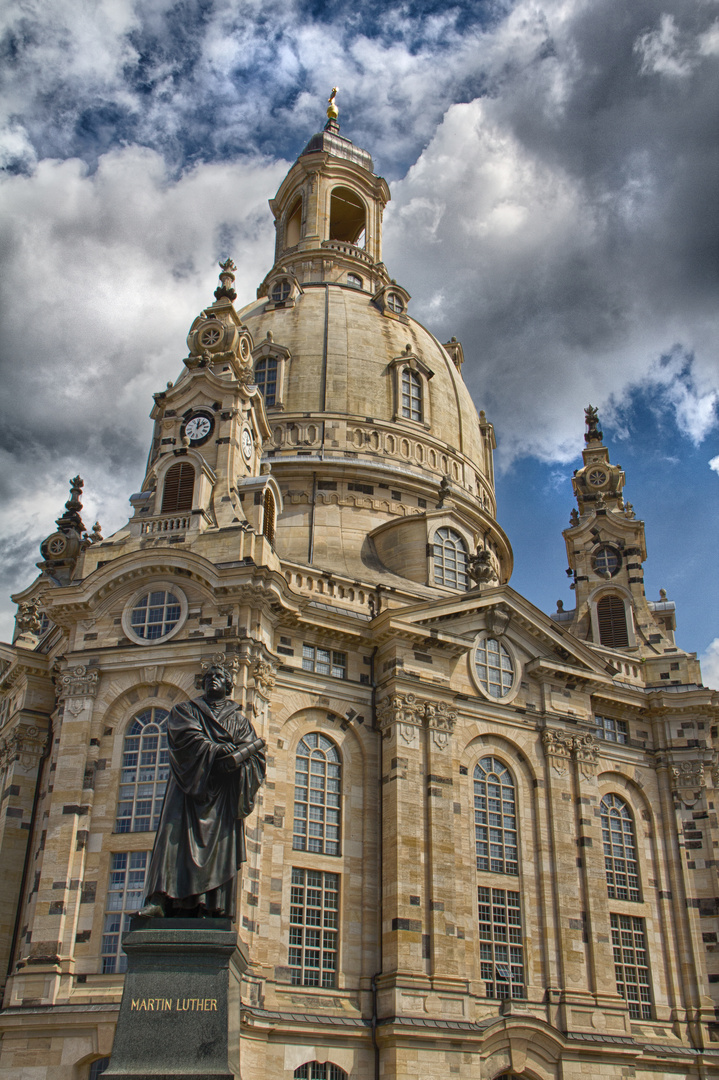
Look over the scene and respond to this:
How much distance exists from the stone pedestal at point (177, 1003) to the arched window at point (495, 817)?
22419mm

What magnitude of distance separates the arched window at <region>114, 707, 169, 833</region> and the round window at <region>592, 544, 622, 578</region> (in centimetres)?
2456

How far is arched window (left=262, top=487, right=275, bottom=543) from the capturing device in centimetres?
3962

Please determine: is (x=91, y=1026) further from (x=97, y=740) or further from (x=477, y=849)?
(x=477, y=849)

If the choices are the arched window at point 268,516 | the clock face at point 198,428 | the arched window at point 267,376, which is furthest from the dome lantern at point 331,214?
the arched window at point 268,516

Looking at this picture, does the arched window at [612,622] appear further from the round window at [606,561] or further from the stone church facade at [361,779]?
the round window at [606,561]

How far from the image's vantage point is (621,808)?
41.6 metres

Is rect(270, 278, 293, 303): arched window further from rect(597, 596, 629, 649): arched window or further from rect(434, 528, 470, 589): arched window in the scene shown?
rect(597, 596, 629, 649): arched window

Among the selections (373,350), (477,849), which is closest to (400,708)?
(477,849)

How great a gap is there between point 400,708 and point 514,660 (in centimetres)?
621

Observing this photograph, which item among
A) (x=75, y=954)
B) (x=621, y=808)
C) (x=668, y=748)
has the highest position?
(x=668, y=748)

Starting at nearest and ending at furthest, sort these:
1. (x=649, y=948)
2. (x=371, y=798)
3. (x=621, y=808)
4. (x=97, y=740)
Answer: (x=97, y=740)
(x=371, y=798)
(x=649, y=948)
(x=621, y=808)

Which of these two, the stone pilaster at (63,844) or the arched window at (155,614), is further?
the arched window at (155,614)

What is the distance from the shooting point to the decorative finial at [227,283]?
152 ft

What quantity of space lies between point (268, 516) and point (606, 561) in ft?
60.3
